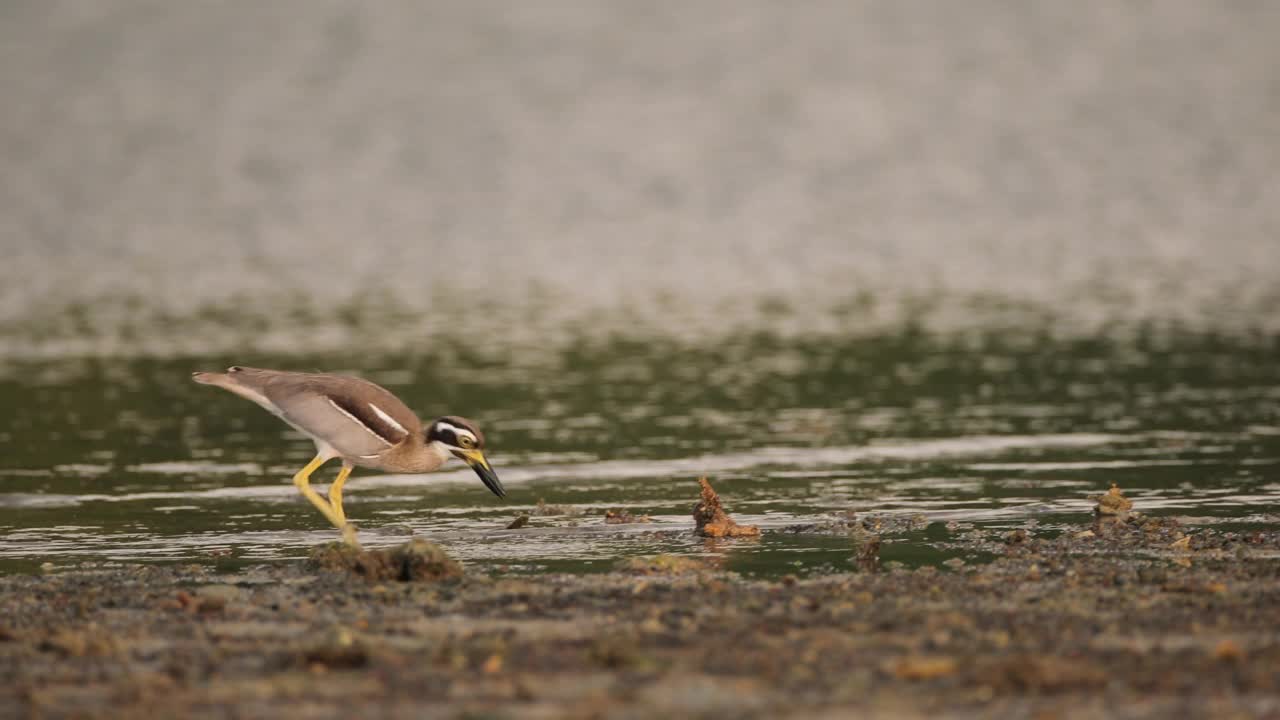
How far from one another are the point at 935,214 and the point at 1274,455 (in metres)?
51.1

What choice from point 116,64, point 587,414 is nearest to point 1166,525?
point 587,414

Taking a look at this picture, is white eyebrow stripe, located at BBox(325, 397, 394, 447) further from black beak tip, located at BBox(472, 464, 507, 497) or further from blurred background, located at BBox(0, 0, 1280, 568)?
blurred background, located at BBox(0, 0, 1280, 568)

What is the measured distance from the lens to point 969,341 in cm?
3566

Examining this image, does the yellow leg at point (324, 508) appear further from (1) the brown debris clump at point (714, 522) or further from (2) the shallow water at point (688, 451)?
(1) the brown debris clump at point (714, 522)

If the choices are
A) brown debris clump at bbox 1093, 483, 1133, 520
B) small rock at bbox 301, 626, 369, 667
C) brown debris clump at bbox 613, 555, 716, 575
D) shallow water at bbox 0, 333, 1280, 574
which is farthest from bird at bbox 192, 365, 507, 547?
small rock at bbox 301, 626, 369, 667

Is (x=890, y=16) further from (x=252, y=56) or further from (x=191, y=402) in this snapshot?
(x=191, y=402)

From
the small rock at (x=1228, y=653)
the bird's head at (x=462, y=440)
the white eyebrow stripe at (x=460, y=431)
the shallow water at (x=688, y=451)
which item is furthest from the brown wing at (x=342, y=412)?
the small rock at (x=1228, y=653)

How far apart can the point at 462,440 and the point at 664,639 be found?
490cm

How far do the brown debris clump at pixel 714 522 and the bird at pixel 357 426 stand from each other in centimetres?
166

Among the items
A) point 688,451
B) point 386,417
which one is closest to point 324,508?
point 386,417

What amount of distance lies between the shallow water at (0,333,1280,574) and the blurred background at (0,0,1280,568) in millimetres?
112

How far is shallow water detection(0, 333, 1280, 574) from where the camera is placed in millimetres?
16594

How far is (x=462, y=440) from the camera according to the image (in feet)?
54.3

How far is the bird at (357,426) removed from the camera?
16.5 metres
